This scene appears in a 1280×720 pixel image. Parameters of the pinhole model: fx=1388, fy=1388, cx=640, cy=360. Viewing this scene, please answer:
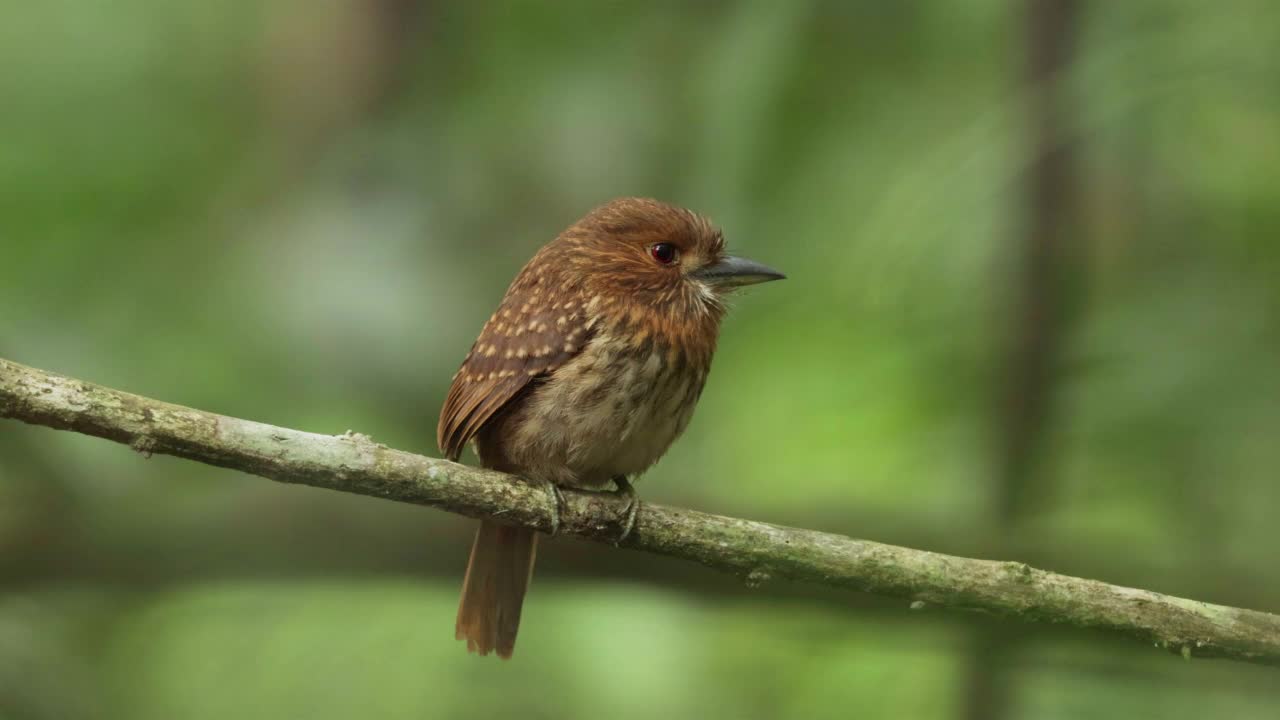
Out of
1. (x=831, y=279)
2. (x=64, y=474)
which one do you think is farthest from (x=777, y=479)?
(x=64, y=474)

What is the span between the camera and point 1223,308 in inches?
112

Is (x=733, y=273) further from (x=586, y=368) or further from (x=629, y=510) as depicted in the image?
(x=629, y=510)

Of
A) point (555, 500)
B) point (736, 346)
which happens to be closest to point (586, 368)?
point (555, 500)

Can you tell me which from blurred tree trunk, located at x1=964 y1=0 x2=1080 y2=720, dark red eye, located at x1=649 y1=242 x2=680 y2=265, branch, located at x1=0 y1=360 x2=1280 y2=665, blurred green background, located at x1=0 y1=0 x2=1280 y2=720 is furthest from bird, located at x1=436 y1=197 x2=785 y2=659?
blurred tree trunk, located at x1=964 y1=0 x2=1080 y2=720

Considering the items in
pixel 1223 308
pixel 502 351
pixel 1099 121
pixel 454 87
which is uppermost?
pixel 454 87

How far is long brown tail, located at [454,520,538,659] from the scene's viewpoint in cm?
293

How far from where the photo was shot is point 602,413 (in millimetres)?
2744

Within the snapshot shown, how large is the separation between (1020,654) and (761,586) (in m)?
0.54

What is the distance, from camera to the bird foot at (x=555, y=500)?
2473 mm

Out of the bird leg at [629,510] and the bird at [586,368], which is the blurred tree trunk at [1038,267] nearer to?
the bird at [586,368]

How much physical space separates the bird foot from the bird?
1 cm

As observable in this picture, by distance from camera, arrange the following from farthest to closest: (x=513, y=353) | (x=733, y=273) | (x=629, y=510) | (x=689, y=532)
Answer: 1. (x=733, y=273)
2. (x=513, y=353)
3. (x=629, y=510)
4. (x=689, y=532)

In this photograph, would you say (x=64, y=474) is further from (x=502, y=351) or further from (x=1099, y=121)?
(x=1099, y=121)

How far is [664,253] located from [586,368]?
48 cm
